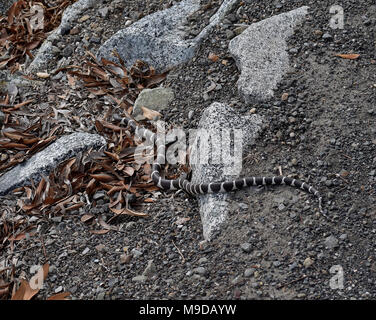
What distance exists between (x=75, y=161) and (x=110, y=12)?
3021 mm

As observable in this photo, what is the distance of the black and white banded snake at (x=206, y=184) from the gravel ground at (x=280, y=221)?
83 mm

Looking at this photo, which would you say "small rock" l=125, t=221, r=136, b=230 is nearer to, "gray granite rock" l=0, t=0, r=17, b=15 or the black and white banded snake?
the black and white banded snake

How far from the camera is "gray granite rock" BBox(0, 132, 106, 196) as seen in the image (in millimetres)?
5934

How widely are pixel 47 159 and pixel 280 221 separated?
→ 2.85m

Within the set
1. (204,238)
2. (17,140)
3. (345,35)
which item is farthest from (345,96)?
(17,140)

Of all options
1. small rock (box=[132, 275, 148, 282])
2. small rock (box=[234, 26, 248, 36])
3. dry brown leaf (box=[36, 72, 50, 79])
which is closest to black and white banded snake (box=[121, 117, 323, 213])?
small rock (box=[132, 275, 148, 282])

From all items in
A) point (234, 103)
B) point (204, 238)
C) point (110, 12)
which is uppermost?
point (110, 12)

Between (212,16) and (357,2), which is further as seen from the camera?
(212,16)

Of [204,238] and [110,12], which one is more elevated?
[110,12]

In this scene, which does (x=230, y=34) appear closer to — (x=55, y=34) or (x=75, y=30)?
(x=75, y=30)

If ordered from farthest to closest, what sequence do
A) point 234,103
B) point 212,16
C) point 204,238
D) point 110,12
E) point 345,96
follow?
point 110,12, point 212,16, point 234,103, point 345,96, point 204,238

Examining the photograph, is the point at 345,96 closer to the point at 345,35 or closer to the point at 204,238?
the point at 345,35

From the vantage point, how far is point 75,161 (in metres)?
5.98

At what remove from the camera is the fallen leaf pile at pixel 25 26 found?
8180mm
